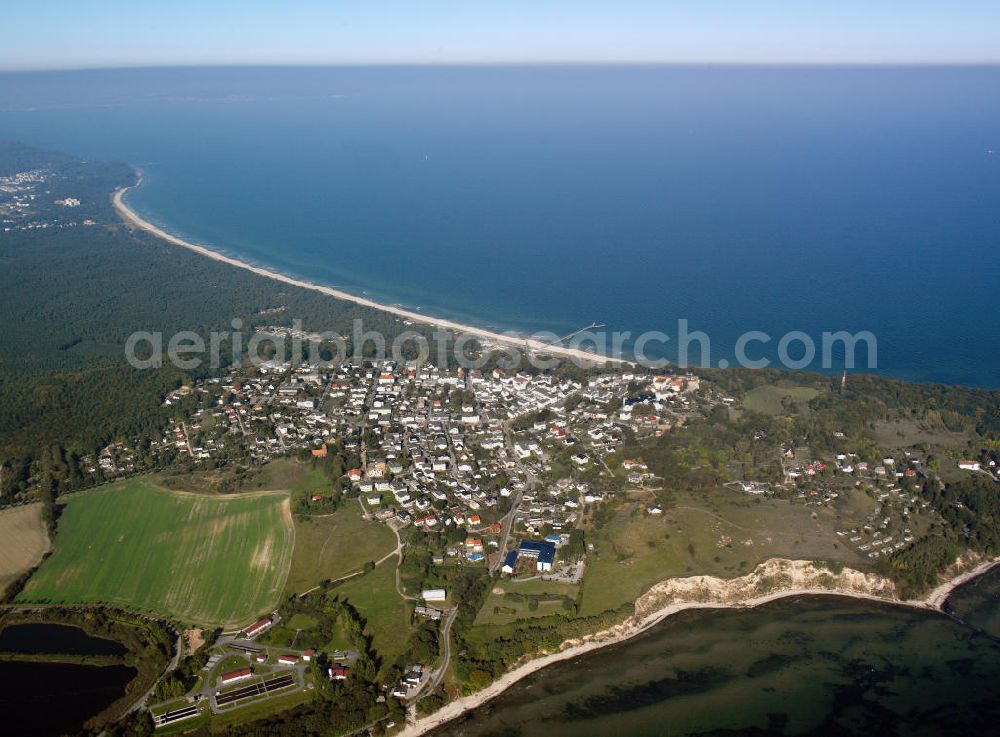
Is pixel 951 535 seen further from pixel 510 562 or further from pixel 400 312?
pixel 400 312

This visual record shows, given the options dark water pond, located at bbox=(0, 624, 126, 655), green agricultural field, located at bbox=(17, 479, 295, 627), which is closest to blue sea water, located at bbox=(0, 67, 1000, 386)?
green agricultural field, located at bbox=(17, 479, 295, 627)

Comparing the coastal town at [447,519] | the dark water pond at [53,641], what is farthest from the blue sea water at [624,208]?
the dark water pond at [53,641]

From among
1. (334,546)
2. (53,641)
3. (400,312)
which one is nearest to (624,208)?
(400,312)

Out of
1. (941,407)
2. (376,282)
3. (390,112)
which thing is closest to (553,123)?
(390,112)

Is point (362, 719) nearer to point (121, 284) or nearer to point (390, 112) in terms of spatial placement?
point (121, 284)

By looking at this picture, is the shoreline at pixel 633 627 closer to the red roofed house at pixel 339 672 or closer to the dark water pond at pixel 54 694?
the red roofed house at pixel 339 672

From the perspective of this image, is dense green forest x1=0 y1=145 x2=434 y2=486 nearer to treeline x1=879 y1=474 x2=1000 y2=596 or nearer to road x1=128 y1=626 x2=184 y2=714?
road x1=128 y1=626 x2=184 y2=714
